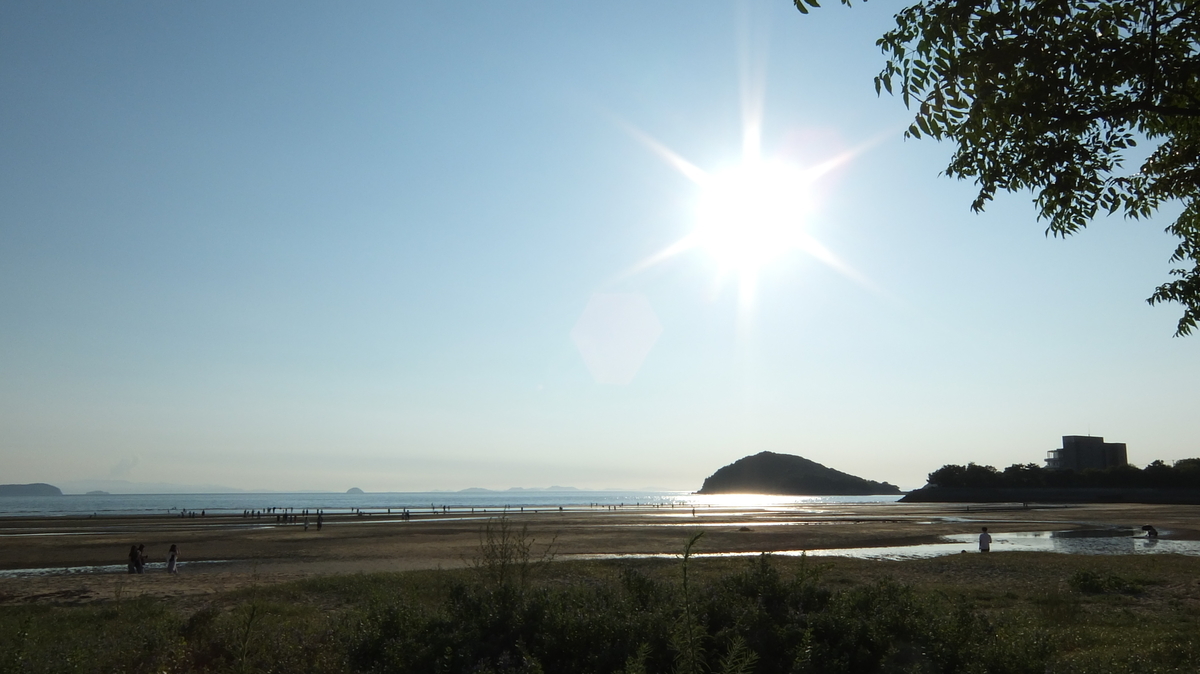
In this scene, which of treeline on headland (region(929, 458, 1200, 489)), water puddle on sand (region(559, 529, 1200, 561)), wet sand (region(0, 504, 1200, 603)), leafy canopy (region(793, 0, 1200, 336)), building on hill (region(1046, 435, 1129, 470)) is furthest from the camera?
building on hill (region(1046, 435, 1129, 470))

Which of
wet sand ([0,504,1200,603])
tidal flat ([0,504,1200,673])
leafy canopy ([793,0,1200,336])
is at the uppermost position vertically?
leafy canopy ([793,0,1200,336])

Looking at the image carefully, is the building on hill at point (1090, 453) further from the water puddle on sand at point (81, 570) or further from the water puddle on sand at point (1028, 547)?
the water puddle on sand at point (81, 570)

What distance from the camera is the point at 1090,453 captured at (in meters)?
165

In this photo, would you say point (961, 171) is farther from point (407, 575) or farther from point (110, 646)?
point (407, 575)

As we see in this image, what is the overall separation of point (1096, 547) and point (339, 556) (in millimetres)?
38321

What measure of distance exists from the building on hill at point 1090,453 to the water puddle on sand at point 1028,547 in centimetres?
13832

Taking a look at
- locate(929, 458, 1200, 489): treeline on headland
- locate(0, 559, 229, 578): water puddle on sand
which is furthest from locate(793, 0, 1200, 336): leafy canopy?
locate(929, 458, 1200, 489): treeline on headland

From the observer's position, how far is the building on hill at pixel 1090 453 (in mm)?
164125

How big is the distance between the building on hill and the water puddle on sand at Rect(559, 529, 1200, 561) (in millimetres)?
138322

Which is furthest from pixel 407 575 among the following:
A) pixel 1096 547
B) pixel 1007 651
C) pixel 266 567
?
pixel 1096 547

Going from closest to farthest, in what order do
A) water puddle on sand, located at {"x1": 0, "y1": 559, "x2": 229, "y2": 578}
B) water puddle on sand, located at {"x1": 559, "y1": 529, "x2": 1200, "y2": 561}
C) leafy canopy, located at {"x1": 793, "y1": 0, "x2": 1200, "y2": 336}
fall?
leafy canopy, located at {"x1": 793, "y1": 0, "x2": 1200, "y2": 336} < water puddle on sand, located at {"x1": 0, "y1": 559, "x2": 229, "y2": 578} < water puddle on sand, located at {"x1": 559, "y1": 529, "x2": 1200, "y2": 561}

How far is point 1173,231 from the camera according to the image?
424 inches

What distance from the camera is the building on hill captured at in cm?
16412

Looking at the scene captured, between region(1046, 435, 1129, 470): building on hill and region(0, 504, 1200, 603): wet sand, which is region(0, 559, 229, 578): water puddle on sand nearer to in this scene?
region(0, 504, 1200, 603): wet sand
